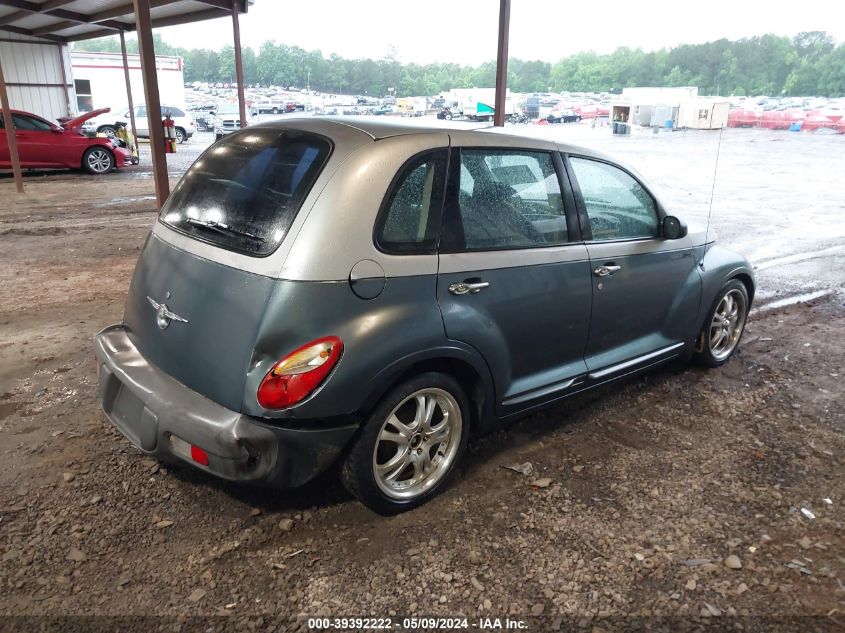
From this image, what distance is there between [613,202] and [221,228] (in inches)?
83.9

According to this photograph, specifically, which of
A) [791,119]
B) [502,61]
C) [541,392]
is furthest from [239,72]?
[791,119]

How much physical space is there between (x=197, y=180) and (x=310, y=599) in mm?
1930

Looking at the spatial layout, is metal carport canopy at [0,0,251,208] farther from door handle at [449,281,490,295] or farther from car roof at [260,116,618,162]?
door handle at [449,281,490,295]

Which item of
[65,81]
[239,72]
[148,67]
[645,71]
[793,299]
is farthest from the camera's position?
[65,81]

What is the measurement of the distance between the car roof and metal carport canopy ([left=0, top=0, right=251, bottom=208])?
5595 mm

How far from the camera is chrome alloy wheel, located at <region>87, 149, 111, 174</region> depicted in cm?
1538

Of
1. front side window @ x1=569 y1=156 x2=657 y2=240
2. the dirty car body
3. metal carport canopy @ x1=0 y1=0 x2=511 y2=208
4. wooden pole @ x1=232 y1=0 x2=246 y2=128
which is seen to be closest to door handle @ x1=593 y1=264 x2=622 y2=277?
the dirty car body

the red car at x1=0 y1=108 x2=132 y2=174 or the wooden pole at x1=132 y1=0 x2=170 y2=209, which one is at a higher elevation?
the wooden pole at x1=132 y1=0 x2=170 y2=209

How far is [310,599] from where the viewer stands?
7.65ft

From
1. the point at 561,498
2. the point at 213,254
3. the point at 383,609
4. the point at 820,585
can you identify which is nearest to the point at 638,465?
the point at 561,498

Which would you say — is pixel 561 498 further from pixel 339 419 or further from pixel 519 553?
pixel 339 419

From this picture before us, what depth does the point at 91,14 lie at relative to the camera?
17.7m

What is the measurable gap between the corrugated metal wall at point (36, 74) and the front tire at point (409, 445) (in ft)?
79.7

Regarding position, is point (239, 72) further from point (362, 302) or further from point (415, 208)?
point (362, 302)
